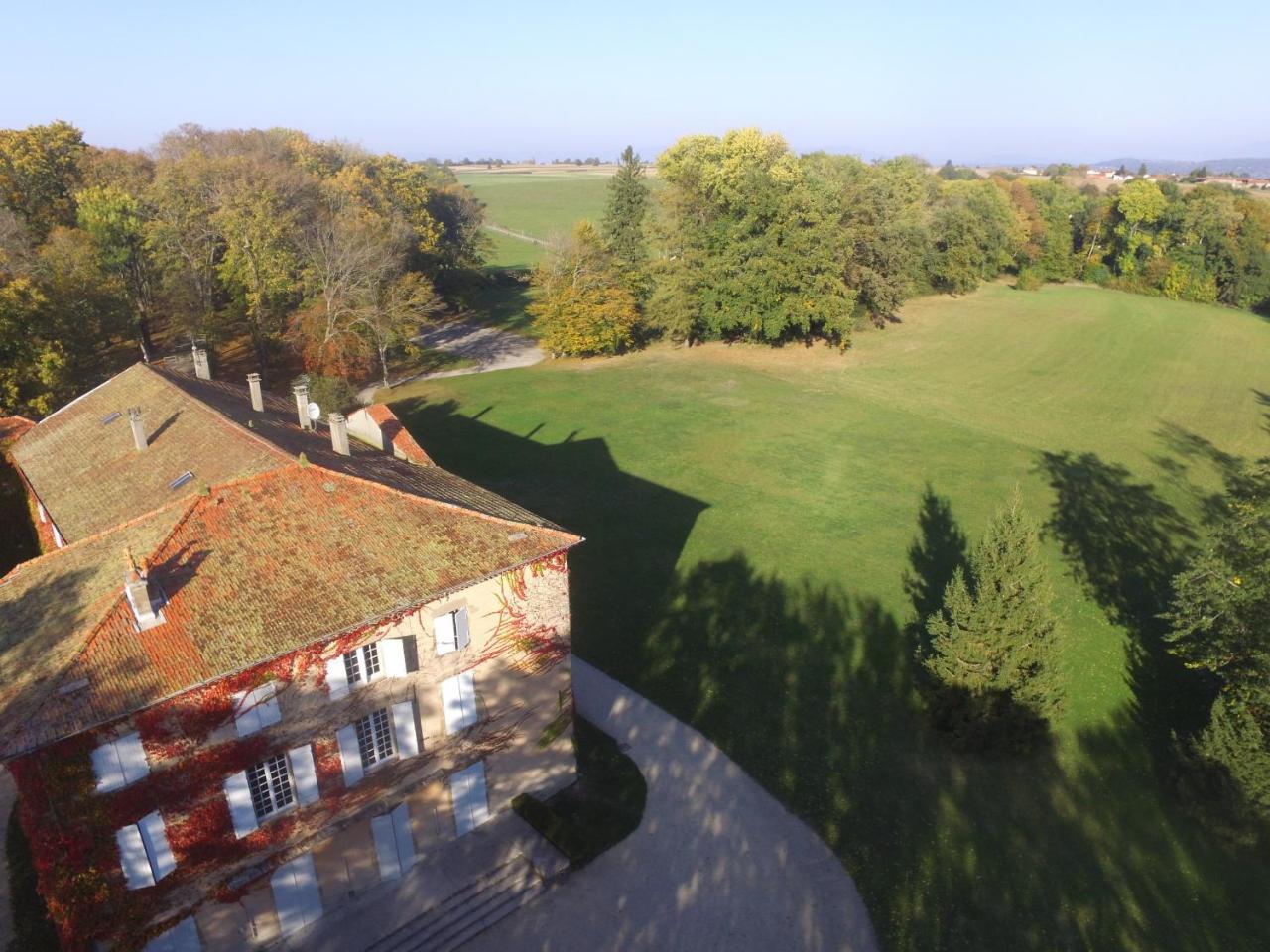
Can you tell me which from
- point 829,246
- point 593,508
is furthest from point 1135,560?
point 829,246

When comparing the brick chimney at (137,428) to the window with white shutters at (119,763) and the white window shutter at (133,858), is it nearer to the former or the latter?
the window with white shutters at (119,763)

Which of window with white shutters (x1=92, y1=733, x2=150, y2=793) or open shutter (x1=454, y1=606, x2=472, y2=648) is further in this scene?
open shutter (x1=454, y1=606, x2=472, y2=648)

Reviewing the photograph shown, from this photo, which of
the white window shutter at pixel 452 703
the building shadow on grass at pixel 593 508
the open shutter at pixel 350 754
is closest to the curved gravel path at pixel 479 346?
the building shadow on grass at pixel 593 508

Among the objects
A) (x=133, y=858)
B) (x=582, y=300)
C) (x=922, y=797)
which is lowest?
(x=922, y=797)

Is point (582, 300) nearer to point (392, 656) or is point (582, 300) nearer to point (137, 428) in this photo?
point (137, 428)

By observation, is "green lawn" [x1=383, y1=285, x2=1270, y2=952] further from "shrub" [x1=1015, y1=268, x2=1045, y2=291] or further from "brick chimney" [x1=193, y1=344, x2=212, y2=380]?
"shrub" [x1=1015, y1=268, x2=1045, y2=291]

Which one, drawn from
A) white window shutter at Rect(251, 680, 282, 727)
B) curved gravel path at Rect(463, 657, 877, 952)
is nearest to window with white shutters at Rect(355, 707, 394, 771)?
white window shutter at Rect(251, 680, 282, 727)
